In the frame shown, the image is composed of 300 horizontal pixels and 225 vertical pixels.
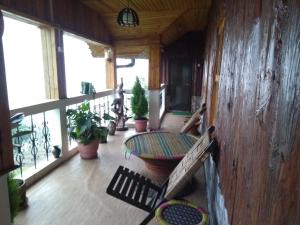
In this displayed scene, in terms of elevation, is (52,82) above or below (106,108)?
above

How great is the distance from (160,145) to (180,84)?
601cm

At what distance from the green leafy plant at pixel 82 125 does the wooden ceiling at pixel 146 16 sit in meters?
2.10

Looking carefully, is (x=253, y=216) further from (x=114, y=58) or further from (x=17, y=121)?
(x=114, y=58)

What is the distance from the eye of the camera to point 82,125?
3.86 m

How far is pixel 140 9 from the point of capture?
15.5 feet

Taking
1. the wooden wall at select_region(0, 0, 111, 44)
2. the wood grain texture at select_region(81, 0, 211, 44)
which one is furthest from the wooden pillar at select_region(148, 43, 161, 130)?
the wooden wall at select_region(0, 0, 111, 44)

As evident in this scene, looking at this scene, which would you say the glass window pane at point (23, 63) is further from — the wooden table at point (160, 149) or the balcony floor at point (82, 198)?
the wooden table at point (160, 149)

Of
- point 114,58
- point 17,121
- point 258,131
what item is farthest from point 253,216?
point 114,58

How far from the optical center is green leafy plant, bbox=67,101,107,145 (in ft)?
12.7

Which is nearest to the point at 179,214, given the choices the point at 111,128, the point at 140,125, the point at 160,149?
the point at 160,149

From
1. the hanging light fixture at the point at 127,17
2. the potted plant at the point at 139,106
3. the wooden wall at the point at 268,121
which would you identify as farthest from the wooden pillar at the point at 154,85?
the wooden wall at the point at 268,121

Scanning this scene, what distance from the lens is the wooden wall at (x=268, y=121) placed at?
631 mm

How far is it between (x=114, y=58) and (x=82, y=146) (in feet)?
10.2

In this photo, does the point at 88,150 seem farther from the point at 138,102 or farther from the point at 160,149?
the point at 138,102
